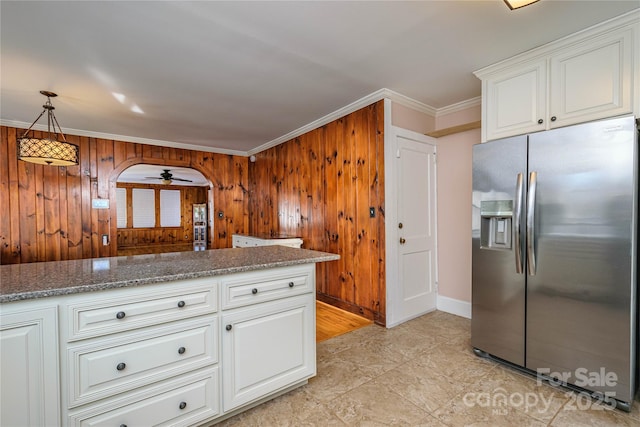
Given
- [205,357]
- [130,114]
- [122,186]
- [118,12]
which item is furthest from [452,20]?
[122,186]

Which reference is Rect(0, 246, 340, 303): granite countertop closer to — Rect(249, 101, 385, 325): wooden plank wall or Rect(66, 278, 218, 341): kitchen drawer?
Rect(66, 278, 218, 341): kitchen drawer

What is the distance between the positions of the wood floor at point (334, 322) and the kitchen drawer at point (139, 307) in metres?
1.54

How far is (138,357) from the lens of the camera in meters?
1.40

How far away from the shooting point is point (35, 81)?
2648mm

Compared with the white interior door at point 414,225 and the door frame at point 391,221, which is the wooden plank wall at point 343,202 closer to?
the door frame at point 391,221

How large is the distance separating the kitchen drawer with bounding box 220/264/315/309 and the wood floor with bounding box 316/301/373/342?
1.10 meters

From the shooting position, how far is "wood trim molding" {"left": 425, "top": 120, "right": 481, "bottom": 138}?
294 cm

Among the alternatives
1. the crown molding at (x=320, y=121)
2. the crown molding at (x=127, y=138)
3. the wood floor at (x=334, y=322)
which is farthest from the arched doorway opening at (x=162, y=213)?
the wood floor at (x=334, y=322)

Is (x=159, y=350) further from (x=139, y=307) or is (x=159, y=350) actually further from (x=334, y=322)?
(x=334, y=322)

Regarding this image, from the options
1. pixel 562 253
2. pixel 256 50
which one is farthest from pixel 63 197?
pixel 562 253

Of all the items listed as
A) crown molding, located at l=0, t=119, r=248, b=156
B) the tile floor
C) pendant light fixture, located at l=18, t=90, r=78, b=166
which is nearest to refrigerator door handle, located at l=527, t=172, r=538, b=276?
the tile floor

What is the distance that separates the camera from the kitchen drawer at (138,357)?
1.28 m

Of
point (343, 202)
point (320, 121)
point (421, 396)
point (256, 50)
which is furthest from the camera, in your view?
point (320, 121)

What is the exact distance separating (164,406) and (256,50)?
92.9 inches
